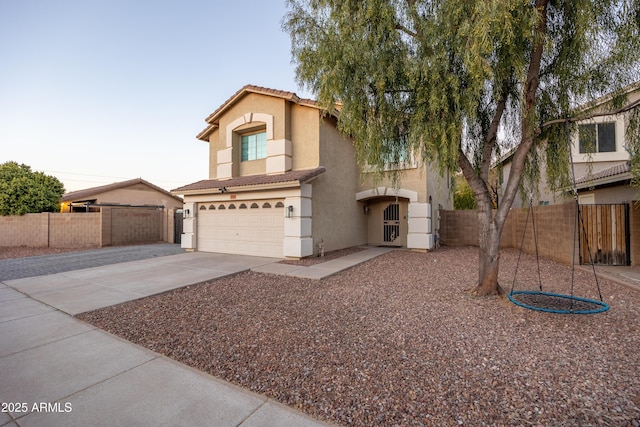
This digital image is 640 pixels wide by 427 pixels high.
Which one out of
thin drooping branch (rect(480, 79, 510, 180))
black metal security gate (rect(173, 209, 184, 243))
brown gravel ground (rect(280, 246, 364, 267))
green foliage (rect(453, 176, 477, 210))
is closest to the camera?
thin drooping branch (rect(480, 79, 510, 180))

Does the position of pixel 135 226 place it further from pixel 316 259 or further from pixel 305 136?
pixel 316 259

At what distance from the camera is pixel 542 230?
35.2 ft

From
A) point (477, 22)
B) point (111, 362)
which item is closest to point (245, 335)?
point (111, 362)

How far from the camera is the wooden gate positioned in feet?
27.1

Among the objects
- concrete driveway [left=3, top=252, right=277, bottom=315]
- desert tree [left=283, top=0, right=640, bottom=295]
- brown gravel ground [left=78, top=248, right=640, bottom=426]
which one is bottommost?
brown gravel ground [left=78, top=248, right=640, bottom=426]

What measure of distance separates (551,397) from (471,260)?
813 cm

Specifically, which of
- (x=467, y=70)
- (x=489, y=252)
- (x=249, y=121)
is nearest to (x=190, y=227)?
(x=249, y=121)

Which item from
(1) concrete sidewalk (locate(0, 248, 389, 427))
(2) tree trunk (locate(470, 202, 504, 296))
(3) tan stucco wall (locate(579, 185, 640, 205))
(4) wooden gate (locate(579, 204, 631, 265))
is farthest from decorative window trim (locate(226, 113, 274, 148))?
(3) tan stucco wall (locate(579, 185, 640, 205))

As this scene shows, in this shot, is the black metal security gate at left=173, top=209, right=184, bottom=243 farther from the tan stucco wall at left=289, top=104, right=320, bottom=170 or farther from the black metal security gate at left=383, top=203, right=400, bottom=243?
the black metal security gate at left=383, top=203, right=400, bottom=243

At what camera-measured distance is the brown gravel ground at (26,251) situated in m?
11.9

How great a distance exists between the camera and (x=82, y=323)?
4328 millimetres

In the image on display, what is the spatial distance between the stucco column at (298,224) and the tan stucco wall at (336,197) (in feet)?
1.85

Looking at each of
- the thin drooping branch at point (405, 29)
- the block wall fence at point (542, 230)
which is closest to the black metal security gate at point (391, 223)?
the block wall fence at point (542, 230)

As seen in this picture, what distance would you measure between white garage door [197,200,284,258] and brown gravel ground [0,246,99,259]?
7.29 meters
